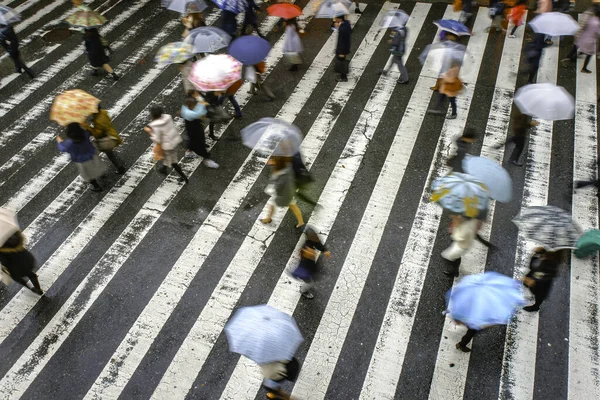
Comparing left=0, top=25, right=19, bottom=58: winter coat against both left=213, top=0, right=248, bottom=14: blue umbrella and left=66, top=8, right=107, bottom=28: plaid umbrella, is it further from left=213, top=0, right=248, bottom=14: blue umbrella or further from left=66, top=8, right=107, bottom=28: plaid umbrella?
left=213, top=0, right=248, bottom=14: blue umbrella

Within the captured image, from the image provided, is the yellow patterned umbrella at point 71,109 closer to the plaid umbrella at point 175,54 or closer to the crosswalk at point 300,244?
the crosswalk at point 300,244

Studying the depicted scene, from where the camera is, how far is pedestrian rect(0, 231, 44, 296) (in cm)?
638

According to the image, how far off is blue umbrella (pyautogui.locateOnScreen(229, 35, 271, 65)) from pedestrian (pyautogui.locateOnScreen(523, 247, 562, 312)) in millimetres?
6447

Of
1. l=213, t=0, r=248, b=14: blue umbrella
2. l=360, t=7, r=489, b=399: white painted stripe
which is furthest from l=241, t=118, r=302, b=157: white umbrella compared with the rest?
l=213, t=0, r=248, b=14: blue umbrella

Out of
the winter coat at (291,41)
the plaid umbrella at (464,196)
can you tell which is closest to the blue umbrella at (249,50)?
the winter coat at (291,41)

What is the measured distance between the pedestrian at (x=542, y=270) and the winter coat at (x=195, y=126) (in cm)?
573

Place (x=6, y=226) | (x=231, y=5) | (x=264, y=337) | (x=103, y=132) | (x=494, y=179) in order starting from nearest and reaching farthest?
(x=264, y=337) → (x=6, y=226) → (x=494, y=179) → (x=103, y=132) → (x=231, y=5)

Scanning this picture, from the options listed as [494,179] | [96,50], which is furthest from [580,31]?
[96,50]

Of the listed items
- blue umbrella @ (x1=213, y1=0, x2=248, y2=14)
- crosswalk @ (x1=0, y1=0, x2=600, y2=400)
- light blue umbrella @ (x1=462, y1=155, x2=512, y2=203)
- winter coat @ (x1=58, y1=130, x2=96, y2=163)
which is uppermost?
blue umbrella @ (x1=213, y1=0, x2=248, y2=14)

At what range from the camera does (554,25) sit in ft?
32.3

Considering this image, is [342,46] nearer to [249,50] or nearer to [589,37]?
[249,50]

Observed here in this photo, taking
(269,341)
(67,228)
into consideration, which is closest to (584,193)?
(269,341)

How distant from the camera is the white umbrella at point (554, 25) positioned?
32.1 ft

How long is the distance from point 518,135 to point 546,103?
82 cm
